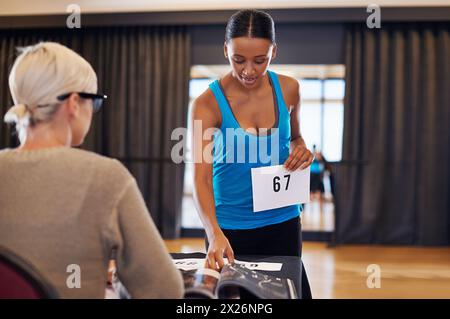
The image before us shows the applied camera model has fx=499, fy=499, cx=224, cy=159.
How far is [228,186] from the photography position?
1696mm

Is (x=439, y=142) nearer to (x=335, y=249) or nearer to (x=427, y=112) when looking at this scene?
(x=427, y=112)

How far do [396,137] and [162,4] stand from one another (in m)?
3.01

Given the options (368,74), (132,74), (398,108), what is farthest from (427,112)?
(132,74)

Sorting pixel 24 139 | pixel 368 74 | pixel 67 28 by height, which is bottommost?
pixel 24 139

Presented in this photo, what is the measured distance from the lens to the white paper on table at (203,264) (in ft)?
4.45

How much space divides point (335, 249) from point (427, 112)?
182cm

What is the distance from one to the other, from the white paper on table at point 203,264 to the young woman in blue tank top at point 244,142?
6.5 inches

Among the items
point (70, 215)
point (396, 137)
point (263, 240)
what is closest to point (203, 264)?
point (263, 240)

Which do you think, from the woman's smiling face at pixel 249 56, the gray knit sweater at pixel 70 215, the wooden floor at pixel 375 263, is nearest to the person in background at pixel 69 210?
the gray knit sweater at pixel 70 215

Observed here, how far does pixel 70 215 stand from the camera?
0.92 m

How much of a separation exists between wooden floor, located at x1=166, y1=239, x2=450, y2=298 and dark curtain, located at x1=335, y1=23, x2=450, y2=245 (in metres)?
0.29

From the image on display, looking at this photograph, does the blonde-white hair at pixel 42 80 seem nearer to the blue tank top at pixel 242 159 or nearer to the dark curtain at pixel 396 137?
the blue tank top at pixel 242 159

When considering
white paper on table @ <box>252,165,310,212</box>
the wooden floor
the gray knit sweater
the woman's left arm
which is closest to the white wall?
the wooden floor

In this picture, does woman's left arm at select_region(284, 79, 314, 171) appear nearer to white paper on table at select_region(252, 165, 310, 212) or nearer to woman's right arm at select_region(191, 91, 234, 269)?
white paper on table at select_region(252, 165, 310, 212)
